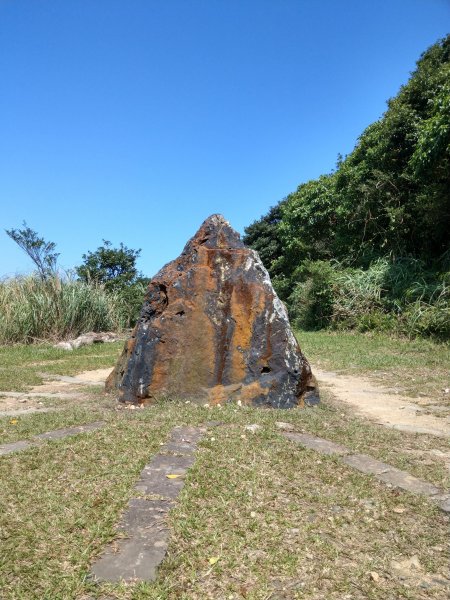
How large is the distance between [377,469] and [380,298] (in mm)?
9579

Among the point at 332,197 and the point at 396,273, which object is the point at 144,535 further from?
the point at 332,197

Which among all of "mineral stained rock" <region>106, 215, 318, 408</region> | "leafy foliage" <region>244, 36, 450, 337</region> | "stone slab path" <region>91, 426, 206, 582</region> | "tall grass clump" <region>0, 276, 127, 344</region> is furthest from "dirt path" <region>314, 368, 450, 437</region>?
"tall grass clump" <region>0, 276, 127, 344</region>

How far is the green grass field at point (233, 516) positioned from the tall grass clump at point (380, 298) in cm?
670

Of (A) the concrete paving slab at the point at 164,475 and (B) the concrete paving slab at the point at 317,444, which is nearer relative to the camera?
(A) the concrete paving slab at the point at 164,475

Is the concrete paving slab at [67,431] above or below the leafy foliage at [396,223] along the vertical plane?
below

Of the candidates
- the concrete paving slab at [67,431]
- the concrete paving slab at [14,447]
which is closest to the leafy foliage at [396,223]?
the concrete paving slab at [67,431]

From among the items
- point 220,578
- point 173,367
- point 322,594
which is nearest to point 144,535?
point 220,578

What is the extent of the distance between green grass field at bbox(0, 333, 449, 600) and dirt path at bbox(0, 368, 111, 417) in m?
0.91

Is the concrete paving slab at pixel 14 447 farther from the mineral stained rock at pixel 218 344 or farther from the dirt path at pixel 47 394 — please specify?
the mineral stained rock at pixel 218 344

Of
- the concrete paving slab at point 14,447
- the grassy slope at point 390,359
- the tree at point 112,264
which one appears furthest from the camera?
the tree at point 112,264

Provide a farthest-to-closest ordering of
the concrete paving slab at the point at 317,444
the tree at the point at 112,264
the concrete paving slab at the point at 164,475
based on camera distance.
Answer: the tree at the point at 112,264 < the concrete paving slab at the point at 317,444 < the concrete paving slab at the point at 164,475

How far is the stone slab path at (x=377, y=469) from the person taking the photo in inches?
113

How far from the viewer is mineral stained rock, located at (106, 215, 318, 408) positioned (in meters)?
4.71

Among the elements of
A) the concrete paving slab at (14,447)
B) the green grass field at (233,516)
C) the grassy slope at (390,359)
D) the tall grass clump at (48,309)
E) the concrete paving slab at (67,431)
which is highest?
the tall grass clump at (48,309)
